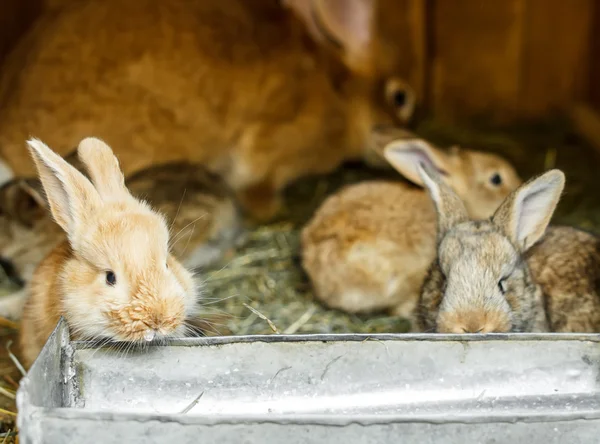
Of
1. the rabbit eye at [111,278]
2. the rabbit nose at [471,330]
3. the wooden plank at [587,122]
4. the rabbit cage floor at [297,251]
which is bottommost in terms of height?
the rabbit cage floor at [297,251]

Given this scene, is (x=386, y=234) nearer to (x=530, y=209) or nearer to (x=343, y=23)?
(x=530, y=209)

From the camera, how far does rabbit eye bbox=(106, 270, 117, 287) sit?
2.42m

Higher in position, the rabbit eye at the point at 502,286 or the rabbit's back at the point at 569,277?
the rabbit eye at the point at 502,286

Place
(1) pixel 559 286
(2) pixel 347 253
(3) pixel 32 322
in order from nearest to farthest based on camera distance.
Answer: (3) pixel 32 322
(1) pixel 559 286
(2) pixel 347 253

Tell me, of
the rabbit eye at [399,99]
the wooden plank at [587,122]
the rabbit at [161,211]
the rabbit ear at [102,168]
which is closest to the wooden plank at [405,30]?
the rabbit eye at [399,99]

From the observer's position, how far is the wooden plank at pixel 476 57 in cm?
570

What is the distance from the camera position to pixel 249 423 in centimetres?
196

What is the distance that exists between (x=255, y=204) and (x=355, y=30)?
124 centimetres

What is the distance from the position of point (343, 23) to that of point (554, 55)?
1.65m

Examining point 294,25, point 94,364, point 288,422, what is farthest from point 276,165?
point 288,422

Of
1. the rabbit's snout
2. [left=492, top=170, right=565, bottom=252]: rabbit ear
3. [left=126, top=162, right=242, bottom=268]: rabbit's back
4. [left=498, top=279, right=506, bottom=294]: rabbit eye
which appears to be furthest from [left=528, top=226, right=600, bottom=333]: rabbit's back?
[left=126, top=162, right=242, bottom=268]: rabbit's back

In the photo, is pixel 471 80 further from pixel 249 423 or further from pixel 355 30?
pixel 249 423

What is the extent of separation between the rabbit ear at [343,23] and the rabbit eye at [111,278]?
115 inches

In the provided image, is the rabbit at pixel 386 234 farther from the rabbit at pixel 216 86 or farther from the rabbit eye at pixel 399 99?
the rabbit eye at pixel 399 99
